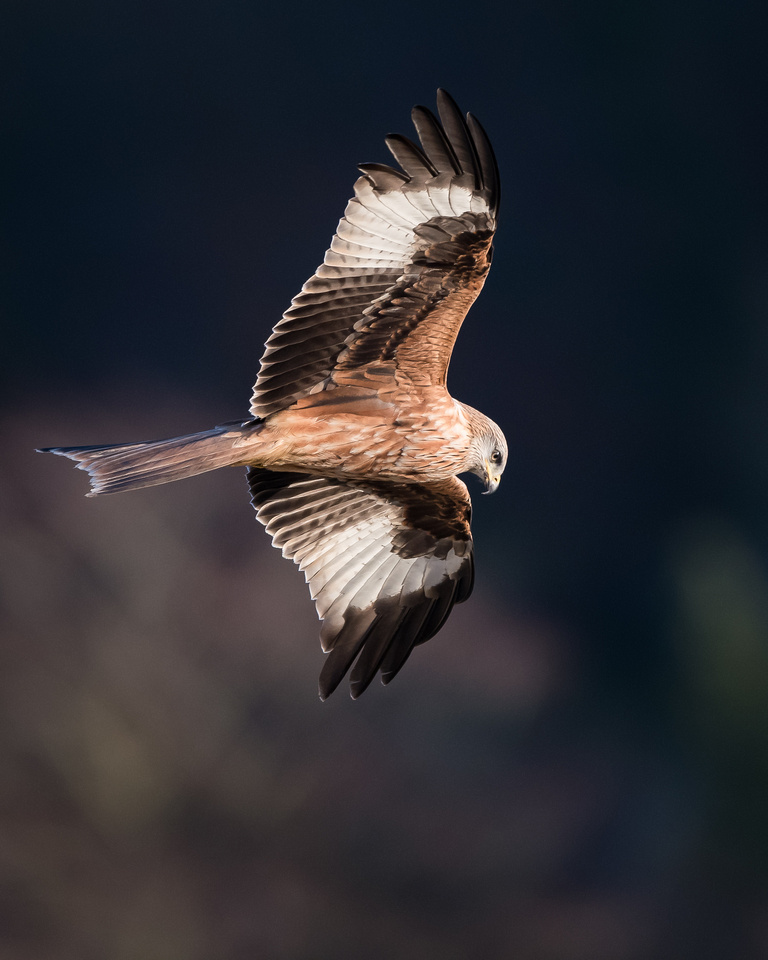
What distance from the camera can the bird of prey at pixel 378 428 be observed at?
1.89m

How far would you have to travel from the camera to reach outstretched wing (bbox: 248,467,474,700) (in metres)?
2.44

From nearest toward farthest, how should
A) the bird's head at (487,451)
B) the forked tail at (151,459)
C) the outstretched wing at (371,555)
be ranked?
the forked tail at (151,459) < the bird's head at (487,451) < the outstretched wing at (371,555)

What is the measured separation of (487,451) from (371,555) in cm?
49

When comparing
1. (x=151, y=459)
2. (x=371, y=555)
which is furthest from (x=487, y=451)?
(x=151, y=459)

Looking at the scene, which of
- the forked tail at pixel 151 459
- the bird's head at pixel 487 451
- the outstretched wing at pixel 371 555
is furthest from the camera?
the outstretched wing at pixel 371 555

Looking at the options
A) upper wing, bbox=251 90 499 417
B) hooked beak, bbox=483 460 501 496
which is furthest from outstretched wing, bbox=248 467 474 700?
upper wing, bbox=251 90 499 417

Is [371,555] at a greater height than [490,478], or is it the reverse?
[490,478]

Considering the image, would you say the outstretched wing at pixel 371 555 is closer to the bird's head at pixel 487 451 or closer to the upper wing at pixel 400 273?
the bird's head at pixel 487 451

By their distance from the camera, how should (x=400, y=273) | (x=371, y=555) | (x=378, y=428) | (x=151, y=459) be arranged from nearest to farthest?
(x=151, y=459)
(x=400, y=273)
(x=378, y=428)
(x=371, y=555)

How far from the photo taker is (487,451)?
2.23 metres

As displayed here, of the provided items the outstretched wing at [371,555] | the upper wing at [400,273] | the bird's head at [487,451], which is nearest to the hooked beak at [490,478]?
the bird's head at [487,451]

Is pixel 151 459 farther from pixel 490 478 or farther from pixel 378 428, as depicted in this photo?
pixel 490 478

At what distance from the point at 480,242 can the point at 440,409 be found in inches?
15.6

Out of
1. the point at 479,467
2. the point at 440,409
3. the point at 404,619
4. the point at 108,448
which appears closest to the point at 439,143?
the point at 440,409
